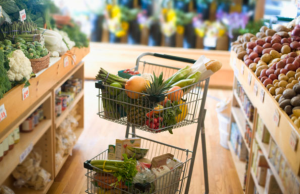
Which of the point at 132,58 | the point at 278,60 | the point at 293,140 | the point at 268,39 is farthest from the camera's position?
the point at 132,58

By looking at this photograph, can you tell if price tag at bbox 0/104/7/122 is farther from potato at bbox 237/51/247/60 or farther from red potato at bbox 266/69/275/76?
potato at bbox 237/51/247/60

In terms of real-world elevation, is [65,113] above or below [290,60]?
below

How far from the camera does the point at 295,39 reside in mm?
3000

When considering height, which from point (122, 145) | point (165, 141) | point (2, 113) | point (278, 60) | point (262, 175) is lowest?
point (165, 141)

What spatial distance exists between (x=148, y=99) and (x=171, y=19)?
4.71m

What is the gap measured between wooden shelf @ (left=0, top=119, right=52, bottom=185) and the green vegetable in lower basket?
0.55 meters

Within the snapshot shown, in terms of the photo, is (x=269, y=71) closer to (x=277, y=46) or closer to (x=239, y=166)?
(x=277, y=46)

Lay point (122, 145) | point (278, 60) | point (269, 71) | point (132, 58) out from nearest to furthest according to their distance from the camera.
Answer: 1. point (122, 145)
2. point (269, 71)
3. point (278, 60)
4. point (132, 58)

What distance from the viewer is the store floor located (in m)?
3.06

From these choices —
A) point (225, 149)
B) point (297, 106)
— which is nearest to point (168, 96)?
point (297, 106)

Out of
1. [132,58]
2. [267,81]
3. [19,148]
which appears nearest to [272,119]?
[267,81]

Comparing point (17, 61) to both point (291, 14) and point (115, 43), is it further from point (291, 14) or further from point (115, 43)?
point (115, 43)

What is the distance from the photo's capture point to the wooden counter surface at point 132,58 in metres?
6.16

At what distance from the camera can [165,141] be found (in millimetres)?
4031
